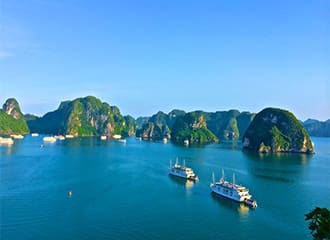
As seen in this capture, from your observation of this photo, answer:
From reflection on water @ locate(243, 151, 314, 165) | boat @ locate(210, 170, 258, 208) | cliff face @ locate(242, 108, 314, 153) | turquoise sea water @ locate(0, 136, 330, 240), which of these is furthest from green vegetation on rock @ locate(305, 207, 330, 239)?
cliff face @ locate(242, 108, 314, 153)

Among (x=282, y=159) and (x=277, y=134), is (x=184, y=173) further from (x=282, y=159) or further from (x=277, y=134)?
(x=277, y=134)

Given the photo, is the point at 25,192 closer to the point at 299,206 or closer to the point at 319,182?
the point at 299,206

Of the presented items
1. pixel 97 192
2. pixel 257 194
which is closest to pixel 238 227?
pixel 257 194

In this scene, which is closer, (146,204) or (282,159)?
(146,204)

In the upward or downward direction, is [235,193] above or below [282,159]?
below

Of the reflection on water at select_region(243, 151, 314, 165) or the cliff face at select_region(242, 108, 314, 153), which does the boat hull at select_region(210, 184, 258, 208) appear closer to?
the reflection on water at select_region(243, 151, 314, 165)

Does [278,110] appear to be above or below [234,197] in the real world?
above

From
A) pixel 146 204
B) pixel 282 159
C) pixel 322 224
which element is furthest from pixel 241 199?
pixel 282 159

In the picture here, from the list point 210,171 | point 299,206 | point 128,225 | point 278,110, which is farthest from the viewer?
point 278,110

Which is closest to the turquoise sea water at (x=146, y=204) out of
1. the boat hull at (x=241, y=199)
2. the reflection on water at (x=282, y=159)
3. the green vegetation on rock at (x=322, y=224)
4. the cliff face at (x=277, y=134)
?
the boat hull at (x=241, y=199)
